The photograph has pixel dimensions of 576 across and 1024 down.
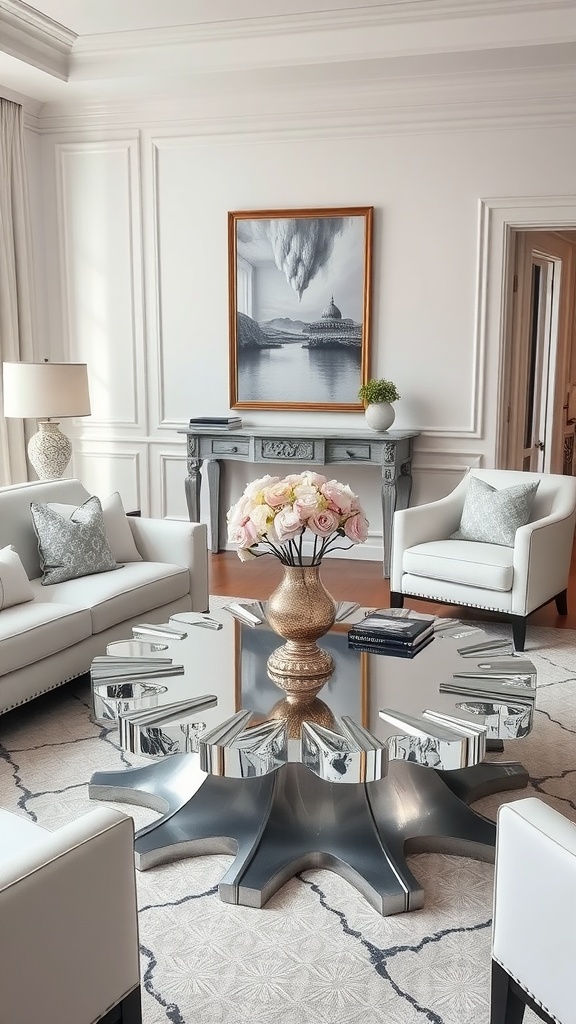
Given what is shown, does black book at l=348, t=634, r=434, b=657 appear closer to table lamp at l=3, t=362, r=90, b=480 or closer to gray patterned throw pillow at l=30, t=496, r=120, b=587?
gray patterned throw pillow at l=30, t=496, r=120, b=587

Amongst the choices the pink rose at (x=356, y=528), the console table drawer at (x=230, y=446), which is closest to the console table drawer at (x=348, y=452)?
the console table drawer at (x=230, y=446)

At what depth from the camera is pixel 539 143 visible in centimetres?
535

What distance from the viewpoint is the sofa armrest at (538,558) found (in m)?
4.14

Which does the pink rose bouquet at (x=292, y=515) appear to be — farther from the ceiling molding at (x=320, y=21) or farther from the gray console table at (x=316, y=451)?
the ceiling molding at (x=320, y=21)

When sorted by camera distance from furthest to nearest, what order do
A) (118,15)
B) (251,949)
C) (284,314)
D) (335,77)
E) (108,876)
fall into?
(284,314), (335,77), (118,15), (251,949), (108,876)

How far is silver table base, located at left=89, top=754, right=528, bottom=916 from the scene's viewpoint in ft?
7.62

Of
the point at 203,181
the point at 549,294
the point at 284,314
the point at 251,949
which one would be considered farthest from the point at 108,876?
the point at 549,294

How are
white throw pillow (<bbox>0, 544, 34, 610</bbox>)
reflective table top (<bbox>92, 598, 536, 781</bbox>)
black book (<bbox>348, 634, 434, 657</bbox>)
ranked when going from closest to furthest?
reflective table top (<bbox>92, 598, 536, 781</bbox>)
black book (<bbox>348, 634, 434, 657</bbox>)
white throw pillow (<bbox>0, 544, 34, 610</bbox>)

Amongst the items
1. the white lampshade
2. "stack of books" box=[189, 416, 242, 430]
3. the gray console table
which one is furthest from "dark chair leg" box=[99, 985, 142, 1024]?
"stack of books" box=[189, 416, 242, 430]

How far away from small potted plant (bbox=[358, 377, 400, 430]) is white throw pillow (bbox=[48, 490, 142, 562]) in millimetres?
1960

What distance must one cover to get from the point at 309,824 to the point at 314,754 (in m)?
0.42

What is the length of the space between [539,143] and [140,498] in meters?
3.48

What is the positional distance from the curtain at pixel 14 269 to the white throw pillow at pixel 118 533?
2089mm

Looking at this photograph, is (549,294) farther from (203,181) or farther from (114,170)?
(114,170)
